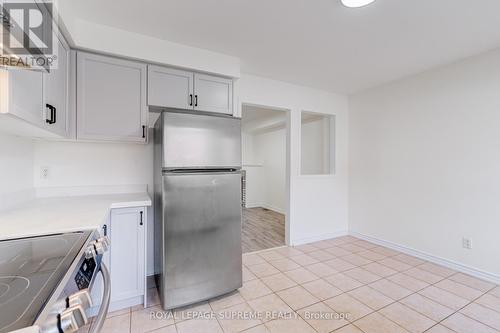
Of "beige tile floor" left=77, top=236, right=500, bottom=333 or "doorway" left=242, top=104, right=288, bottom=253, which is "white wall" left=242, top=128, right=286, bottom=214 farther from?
"beige tile floor" left=77, top=236, right=500, bottom=333

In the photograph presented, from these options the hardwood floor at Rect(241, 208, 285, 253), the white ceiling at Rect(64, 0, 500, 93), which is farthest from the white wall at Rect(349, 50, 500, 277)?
the hardwood floor at Rect(241, 208, 285, 253)

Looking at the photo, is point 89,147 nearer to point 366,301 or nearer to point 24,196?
point 24,196

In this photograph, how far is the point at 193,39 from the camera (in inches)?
85.8

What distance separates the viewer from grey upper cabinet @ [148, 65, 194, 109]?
216 centimetres

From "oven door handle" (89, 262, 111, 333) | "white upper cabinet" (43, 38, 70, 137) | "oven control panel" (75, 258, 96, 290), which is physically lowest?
"oven door handle" (89, 262, 111, 333)

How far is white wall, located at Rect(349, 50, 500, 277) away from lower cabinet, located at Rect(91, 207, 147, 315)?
10.6 feet

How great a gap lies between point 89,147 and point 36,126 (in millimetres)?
911

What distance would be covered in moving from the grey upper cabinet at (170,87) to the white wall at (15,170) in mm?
1029

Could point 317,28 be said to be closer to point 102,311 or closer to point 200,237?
point 200,237

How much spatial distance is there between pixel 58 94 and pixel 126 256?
134 centimetres

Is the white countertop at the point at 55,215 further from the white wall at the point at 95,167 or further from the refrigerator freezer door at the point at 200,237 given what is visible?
the refrigerator freezer door at the point at 200,237

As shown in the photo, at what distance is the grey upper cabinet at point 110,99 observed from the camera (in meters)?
1.92

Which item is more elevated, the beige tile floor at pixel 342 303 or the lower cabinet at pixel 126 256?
the lower cabinet at pixel 126 256

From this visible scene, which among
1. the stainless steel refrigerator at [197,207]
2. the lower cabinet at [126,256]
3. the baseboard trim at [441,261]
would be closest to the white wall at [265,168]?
the baseboard trim at [441,261]
